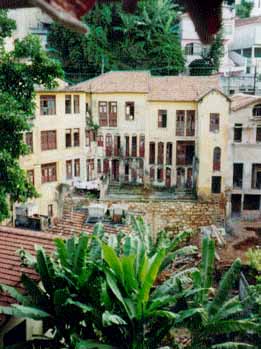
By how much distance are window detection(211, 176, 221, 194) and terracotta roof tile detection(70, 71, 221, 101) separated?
4.15 metres

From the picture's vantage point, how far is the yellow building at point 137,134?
2206 cm

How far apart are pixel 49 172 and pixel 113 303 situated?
1577 centimetres

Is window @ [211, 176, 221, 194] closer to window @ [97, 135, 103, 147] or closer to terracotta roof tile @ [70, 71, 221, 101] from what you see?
terracotta roof tile @ [70, 71, 221, 101]

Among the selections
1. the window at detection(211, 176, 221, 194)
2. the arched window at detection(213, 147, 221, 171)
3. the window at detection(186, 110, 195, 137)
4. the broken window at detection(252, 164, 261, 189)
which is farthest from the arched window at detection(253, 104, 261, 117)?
the window at detection(211, 176, 221, 194)

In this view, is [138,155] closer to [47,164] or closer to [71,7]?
[47,164]

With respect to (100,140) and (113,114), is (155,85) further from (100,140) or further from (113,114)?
(100,140)

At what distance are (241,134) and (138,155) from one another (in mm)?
5362

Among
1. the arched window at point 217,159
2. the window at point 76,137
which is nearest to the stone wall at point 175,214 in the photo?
the arched window at point 217,159

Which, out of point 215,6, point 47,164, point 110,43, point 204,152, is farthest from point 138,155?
point 215,6

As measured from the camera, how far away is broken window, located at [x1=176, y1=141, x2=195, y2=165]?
23.9 m

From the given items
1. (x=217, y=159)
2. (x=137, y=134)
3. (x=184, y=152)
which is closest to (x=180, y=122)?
(x=184, y=152)

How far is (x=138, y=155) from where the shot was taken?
2416 centimetres

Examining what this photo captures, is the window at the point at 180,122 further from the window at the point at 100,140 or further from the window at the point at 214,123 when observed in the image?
the window at the point at 100,140

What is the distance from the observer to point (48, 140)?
21719 millimetres
